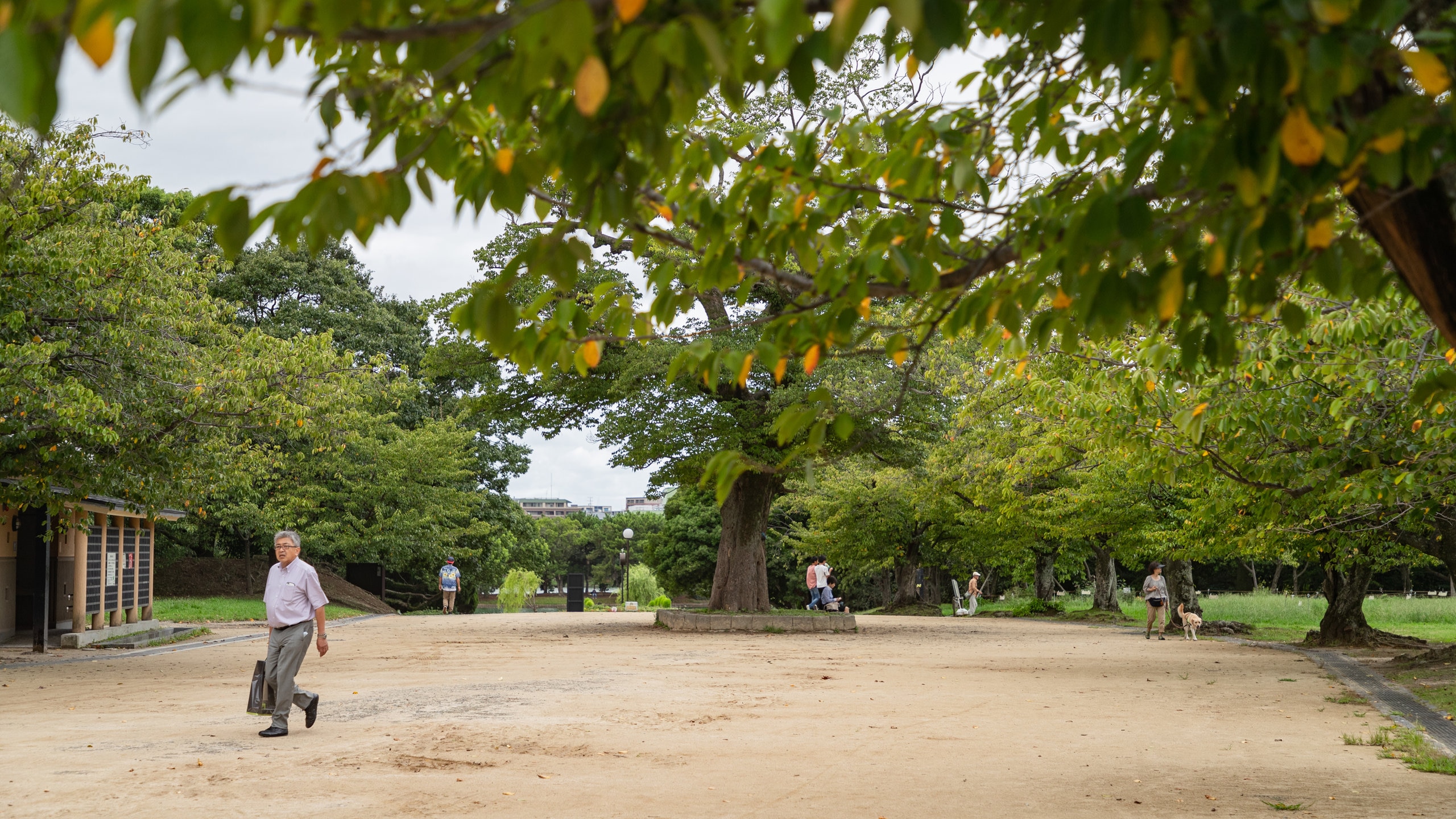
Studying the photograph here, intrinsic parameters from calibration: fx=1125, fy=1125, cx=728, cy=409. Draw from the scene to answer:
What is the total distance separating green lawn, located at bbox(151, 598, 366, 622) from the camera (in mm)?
27328

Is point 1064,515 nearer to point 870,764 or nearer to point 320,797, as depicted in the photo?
point 870,764

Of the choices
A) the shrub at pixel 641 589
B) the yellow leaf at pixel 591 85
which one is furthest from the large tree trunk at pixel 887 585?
the yellow leaf at pixel 591 85

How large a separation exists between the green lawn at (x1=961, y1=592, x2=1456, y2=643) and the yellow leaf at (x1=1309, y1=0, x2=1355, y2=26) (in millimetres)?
23282

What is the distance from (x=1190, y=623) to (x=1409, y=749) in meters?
15.9

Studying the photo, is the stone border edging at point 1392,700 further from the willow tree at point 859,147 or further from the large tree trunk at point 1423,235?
the willow tree at point 859,147

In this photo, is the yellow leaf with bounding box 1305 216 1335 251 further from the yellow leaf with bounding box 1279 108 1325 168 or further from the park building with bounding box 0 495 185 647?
the park building with bounding box 0 495 185 647

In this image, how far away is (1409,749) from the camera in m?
8.03

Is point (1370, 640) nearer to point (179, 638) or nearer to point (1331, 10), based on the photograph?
point (1331, 10)

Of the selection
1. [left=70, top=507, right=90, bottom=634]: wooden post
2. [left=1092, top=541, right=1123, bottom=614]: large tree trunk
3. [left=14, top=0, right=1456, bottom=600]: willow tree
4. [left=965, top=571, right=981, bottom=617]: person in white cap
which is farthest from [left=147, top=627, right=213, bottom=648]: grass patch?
[left=1092, top=541, right=1123, bottom=614]: large tree trunk

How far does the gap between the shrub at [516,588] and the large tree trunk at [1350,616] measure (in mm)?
31094

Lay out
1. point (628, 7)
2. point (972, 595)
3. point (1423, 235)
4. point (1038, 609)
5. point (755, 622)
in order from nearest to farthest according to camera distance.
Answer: point (628, 7), point (1423, 235), point (755, 622), point (1038, 609), point (972, 595)

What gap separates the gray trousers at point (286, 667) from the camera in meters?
8.71

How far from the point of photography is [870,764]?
748 centimetres

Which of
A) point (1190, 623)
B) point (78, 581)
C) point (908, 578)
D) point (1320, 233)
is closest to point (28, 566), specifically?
point (78, 581)
